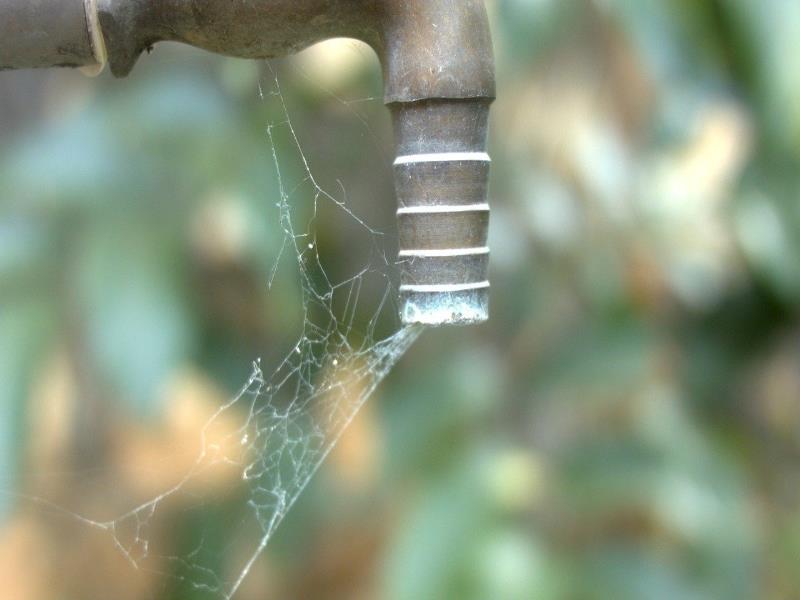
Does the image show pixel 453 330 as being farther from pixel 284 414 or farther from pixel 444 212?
pixel 444 212

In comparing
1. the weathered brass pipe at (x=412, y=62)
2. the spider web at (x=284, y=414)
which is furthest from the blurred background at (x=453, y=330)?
the weathered brass pipe at (x=412, y=62)

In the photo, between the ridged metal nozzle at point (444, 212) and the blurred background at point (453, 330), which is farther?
the blurred background at point (453, 330)

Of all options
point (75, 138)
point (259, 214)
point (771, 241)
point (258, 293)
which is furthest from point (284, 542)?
point (771, 241)

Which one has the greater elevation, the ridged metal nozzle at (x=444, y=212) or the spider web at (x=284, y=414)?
the ridged metal nozzle at (x=444, y=212)

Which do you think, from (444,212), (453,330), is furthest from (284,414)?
(444,212)

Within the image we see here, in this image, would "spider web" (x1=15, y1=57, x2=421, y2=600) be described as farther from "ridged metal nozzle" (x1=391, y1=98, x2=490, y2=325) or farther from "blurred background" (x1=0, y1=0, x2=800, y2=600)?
"ridged metal nozzle" (x1=391, y1=98, x2=490, y2=325)

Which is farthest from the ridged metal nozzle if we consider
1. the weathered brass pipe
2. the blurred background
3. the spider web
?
the blurred background

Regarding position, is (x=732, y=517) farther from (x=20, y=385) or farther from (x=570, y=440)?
(x=20, y=385)

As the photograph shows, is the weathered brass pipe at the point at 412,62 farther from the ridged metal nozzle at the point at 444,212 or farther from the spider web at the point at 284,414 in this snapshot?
the spider web at the point at 284,414
